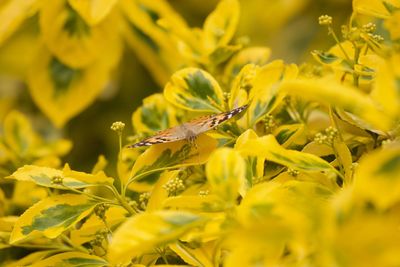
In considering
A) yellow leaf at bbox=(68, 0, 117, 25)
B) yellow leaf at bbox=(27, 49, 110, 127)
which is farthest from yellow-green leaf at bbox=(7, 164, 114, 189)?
yellow leaf at bbox=(27, 49, 110, 127)

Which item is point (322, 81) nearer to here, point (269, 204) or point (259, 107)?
point (269, 204)

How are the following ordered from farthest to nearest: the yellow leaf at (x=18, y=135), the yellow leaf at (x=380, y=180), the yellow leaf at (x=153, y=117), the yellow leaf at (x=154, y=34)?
1. the yellow leaf at (x=154, y=34)
2. the yellow leaf at (x=18, y=135)
3. the yellow leaf at (x=153, y=117)
4. the yellow leaf at (x=380, y=180)

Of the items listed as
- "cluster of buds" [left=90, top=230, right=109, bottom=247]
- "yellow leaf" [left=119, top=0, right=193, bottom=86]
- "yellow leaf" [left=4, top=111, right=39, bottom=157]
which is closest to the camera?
"cluster of buds" [left=90, top=230, right=109, bottom=247]

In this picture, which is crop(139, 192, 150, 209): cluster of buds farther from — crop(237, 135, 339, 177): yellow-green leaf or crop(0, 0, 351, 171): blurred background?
crop(0, 0, 351, 171): blurred background

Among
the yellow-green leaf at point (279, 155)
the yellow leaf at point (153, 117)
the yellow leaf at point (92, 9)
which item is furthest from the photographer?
the yellow leaf at point (92, 9)

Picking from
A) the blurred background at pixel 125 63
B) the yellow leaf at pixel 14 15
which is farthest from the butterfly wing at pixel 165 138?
the blurred background at pixel 125 63

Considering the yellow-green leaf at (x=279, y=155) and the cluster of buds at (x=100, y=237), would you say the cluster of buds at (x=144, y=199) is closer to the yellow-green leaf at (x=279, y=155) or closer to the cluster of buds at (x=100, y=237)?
the cluster of buds at (x=100, y=237)

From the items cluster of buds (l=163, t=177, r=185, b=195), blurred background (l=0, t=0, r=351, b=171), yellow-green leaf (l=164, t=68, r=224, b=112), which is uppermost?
yellow-green leaf (l=164, t=68, r=224, b=112)
